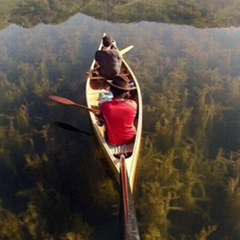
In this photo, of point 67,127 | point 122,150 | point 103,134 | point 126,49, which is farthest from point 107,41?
point 122,150

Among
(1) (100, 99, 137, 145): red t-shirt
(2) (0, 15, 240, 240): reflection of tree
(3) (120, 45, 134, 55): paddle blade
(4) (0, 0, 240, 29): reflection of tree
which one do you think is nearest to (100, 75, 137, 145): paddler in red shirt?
(1) (100, 99, 137, 145): red t-shirt

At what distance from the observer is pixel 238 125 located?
371 inches

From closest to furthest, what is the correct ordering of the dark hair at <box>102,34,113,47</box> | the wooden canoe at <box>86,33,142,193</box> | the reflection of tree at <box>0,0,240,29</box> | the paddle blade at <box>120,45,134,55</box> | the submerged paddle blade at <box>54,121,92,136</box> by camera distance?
the wooden canoe at <box>86,33,142,193</box>, the submerged paddle blade at <box>54,121,92,136</box>, the dark hair at <box>102,34,113,47</box>, the paddle blade at <box>120,45,134,55</box>, the reflection of tree at <box>0,0,240,29</box>

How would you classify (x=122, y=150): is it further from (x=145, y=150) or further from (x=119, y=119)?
(x=145, y=150)

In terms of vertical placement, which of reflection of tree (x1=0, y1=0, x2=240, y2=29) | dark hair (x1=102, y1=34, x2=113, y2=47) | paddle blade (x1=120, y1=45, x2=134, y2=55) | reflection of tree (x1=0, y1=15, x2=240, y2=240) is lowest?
reflection of tree (x1=0, y1=15, x2=240, y2=240)

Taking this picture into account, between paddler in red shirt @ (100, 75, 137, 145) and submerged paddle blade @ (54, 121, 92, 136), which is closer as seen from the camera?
paddler in red shirt @ (100, 75, 137, 145)

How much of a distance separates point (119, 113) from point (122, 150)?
856 millimetres

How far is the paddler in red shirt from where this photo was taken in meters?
7.52

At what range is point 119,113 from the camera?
303 inches

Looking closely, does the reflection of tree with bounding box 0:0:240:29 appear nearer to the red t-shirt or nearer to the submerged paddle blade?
the submerged paddle blade

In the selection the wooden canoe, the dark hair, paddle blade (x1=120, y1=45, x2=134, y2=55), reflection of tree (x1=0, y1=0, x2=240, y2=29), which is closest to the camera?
the wooden canoe

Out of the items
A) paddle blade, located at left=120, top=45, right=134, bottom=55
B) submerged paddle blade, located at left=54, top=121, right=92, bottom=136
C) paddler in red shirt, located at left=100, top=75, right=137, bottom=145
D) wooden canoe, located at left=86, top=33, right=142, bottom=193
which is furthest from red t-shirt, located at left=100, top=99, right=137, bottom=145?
paddle blade, located at left=120, top=45, right=134, bottom=55

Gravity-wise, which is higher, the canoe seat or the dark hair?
the dark hair

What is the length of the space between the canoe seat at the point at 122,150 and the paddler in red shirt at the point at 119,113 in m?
0.08
